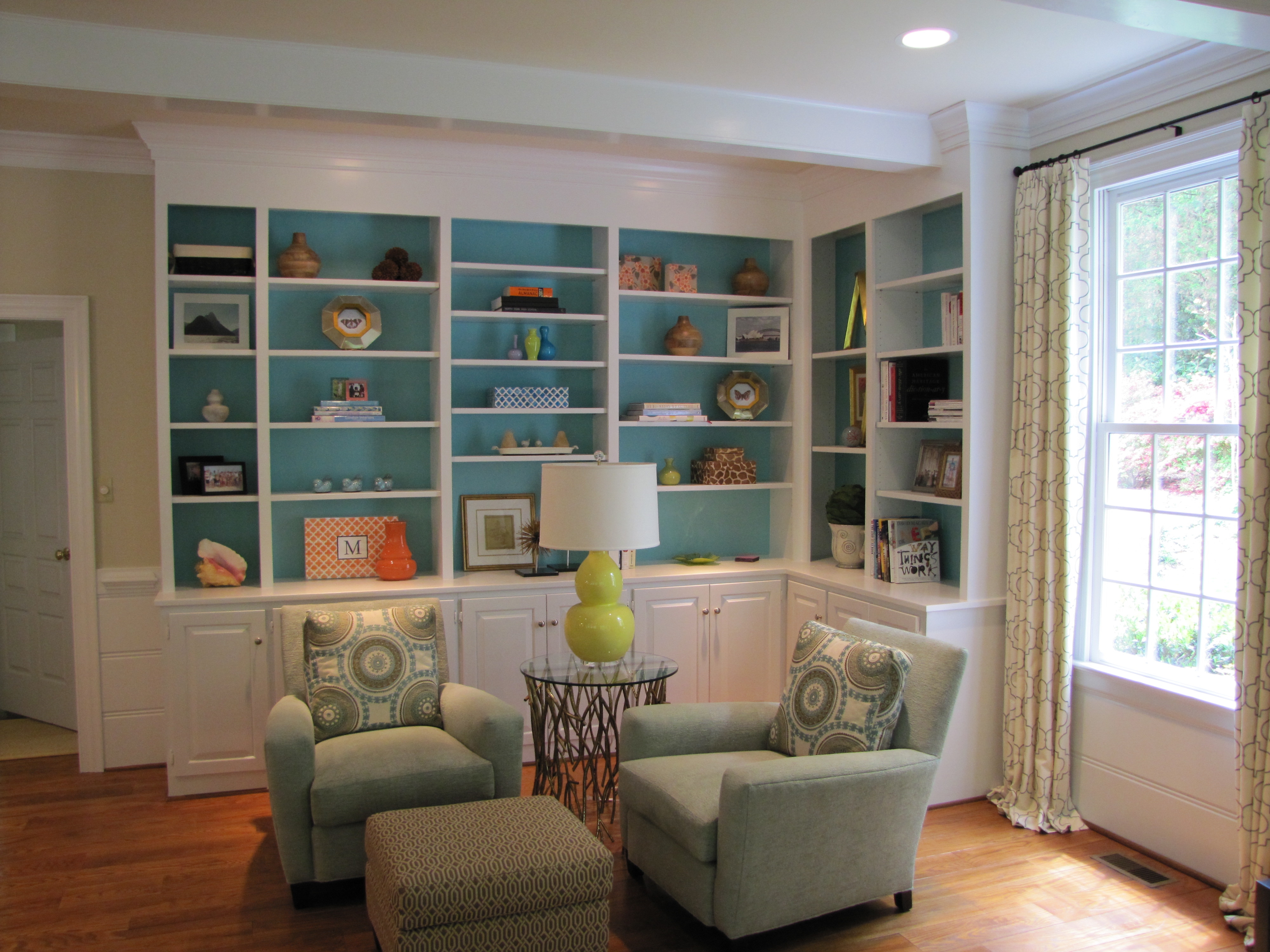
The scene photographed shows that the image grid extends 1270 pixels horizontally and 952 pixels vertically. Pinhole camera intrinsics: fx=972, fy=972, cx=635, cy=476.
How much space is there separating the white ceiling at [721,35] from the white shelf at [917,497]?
5.16 feet

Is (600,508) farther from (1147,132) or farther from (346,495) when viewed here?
(1147,132)

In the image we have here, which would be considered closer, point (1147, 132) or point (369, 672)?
point (1147, 132)

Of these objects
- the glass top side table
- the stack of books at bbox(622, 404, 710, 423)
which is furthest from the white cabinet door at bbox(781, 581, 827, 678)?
the glass top side table

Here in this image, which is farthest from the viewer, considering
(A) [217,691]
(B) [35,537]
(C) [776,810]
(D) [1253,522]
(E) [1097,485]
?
(B) [35,537]

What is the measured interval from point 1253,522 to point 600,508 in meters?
2.03

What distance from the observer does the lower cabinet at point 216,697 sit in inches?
154

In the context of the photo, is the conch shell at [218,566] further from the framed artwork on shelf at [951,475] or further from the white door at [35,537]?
the framed artwork on shelf at [951,475]

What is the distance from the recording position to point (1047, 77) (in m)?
3.43

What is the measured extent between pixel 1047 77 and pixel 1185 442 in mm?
1367

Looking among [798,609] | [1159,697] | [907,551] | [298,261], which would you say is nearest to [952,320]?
[907,551]

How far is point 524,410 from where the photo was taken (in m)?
4.48

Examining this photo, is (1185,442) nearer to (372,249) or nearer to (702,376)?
(702,376)

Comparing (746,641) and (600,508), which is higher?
(600,508)

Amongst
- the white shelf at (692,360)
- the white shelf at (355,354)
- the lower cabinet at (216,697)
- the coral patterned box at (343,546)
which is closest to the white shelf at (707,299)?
the white shelf at (692,360)
